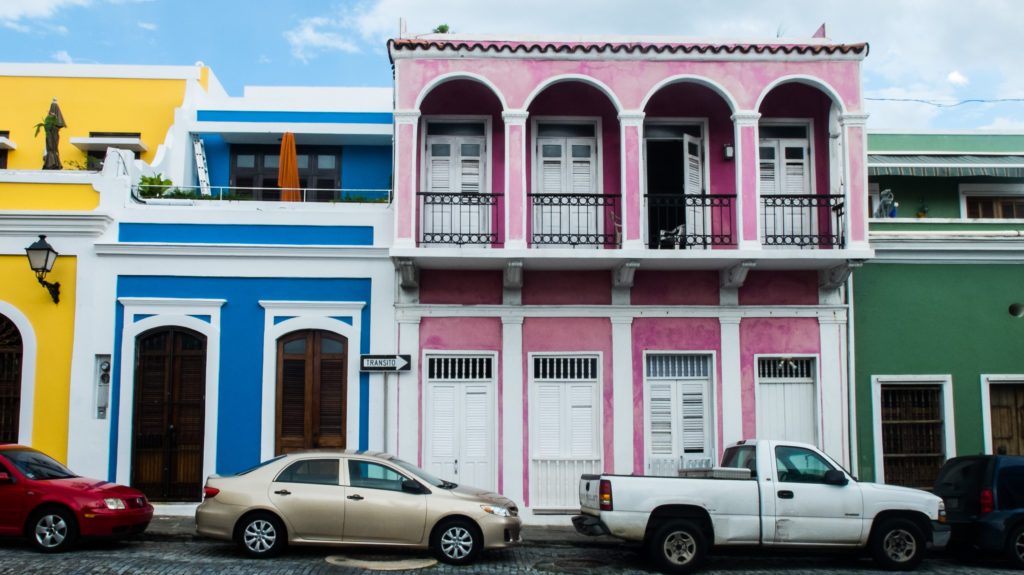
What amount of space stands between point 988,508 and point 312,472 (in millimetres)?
8702

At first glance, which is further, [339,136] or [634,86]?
[339,136]

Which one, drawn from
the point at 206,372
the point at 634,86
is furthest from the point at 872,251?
the point at 206,372

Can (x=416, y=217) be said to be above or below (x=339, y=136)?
below

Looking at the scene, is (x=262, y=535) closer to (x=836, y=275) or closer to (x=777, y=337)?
(x=777, y=337)

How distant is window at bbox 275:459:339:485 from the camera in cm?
1203

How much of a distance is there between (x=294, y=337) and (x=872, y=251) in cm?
918

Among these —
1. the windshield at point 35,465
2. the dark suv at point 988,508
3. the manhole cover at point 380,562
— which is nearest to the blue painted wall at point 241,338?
the windshield at point 35,465

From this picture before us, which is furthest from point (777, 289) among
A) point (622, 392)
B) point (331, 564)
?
point (331, 564)

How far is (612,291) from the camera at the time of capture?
15766 mm

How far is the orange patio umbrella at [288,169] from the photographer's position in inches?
675

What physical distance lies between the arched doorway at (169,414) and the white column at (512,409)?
15.4 feet

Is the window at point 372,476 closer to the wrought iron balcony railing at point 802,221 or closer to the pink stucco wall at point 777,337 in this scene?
the pink stucco wall at point 777,337

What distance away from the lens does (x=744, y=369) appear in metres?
15.7

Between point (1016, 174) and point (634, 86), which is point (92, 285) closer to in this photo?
point (634, 86)
